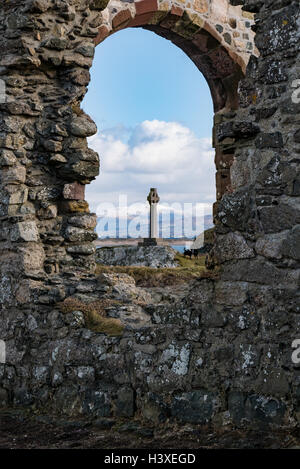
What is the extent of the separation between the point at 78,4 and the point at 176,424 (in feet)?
13.4

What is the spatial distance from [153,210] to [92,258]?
268 inches

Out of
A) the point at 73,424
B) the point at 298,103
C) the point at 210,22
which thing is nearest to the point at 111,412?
the point at 73,424

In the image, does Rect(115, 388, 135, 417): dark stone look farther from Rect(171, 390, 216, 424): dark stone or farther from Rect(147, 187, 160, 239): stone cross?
Rect(147, 187, 160, 239): stone cross

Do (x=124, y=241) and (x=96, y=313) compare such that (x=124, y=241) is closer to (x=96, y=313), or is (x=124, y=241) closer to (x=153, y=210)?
(x=153, y=210)

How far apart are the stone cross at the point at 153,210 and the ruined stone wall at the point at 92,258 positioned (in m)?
6.37

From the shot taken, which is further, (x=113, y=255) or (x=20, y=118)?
(x=113, y=255)

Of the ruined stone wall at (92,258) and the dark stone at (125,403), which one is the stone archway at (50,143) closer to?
the ruined stone wall at (92,258)

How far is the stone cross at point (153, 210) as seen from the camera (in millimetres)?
12172

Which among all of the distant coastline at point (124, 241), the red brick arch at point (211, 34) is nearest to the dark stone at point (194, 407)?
the red brick arch at point (211, 34)

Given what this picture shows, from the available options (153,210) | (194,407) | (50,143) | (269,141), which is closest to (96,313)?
(194,407)

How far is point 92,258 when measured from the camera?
582 centimetres

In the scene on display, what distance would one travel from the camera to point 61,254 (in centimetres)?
569
